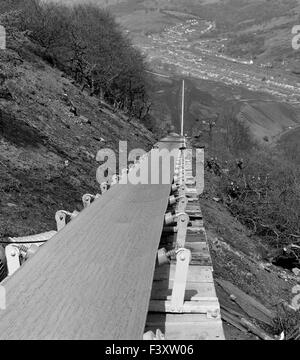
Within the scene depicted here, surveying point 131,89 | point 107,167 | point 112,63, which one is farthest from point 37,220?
point 131,89

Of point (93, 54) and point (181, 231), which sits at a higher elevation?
point (93, 54)

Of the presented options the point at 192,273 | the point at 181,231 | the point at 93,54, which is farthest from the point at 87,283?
the point at 93,54

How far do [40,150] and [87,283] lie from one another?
8294 millimetres

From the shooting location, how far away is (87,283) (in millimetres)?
4098

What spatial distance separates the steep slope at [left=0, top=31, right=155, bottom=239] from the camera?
27.6 feet

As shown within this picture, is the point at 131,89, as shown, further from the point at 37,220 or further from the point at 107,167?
the point at 37,220

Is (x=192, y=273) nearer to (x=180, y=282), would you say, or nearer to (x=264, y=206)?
(x=180, y=282)

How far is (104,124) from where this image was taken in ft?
76.0

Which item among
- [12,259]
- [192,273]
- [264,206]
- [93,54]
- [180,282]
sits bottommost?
[264,206]

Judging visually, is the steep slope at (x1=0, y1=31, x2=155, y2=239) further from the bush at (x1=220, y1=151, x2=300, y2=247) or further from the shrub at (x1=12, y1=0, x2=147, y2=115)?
the shrub at (x1=12, y1=0, x2=147, y2=115)

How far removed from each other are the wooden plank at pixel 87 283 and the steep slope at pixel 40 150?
2.34 m

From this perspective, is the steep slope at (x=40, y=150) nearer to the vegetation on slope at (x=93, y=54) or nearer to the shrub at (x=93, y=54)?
the vegetation on slope at (x=93, y=54)

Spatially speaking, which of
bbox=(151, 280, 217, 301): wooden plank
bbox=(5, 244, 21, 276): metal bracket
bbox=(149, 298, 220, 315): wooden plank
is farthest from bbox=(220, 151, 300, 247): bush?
bbox=(5, 244, 21, 276): metal bracket

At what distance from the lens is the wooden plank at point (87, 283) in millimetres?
3461
